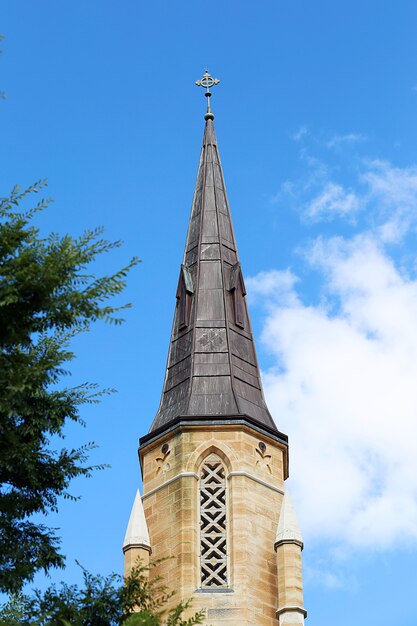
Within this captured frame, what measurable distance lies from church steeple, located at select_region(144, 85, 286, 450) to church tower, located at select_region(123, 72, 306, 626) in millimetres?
26

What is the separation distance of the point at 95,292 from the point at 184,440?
1170cm

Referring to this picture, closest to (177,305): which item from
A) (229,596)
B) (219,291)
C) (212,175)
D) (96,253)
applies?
(219,291)

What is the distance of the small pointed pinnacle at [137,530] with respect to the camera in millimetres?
25297

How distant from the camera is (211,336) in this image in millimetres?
28625

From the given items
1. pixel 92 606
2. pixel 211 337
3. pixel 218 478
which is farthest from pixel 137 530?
pixel 92 606

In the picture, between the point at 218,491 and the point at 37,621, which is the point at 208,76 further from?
the point at 37,621

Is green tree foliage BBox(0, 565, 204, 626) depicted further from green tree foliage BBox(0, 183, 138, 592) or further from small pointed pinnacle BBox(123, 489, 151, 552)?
small pointed pinnacle BBox(123, 489, 151, 552)

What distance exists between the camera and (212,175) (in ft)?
108

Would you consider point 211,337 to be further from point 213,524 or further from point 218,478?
point 213,524

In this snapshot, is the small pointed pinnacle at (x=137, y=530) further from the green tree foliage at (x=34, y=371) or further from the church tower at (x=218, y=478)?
the green tree foliage at (x=34, y=371)

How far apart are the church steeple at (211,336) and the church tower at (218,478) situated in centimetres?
3

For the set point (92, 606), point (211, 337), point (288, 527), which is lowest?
point (92, 606)

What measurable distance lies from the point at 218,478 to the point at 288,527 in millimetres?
1659

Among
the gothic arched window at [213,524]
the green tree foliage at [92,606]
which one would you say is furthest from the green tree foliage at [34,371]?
the gothic arched window at [213,524]
